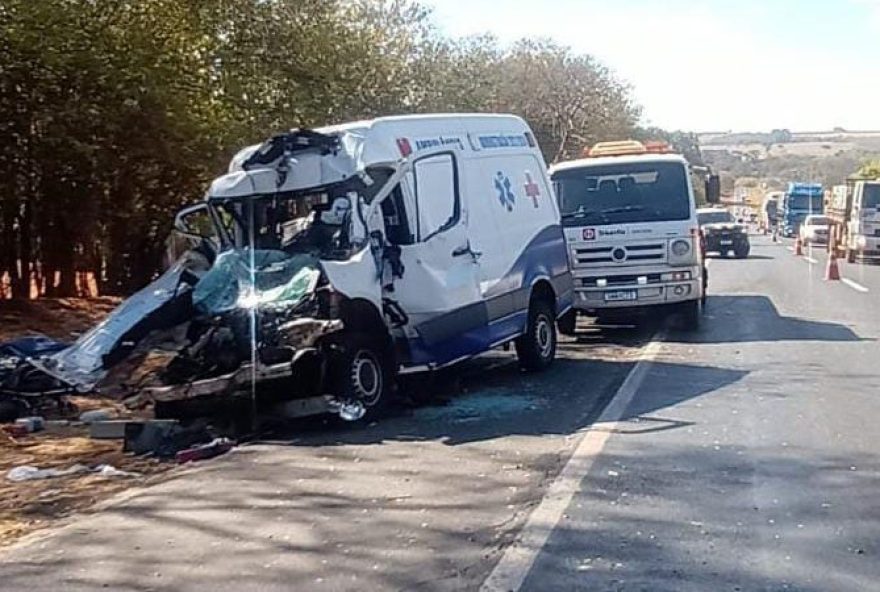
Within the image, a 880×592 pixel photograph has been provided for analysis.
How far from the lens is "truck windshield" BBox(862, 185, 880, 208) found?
38000 mm

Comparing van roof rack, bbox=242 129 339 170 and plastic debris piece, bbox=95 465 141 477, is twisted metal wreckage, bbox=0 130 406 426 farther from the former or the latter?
plastic debris piece, bbox=95 465 141 477

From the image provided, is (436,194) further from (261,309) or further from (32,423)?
(32,423)

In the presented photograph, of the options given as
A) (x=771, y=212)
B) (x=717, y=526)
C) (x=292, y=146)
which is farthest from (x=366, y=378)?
(x=771, y=212)

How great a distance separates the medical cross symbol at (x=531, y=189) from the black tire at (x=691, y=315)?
426 centimetres

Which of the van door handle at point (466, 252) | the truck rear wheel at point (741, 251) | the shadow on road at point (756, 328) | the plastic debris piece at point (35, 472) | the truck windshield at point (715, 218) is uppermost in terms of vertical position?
the van door handle at point (466, 252)

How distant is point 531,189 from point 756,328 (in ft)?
17.9

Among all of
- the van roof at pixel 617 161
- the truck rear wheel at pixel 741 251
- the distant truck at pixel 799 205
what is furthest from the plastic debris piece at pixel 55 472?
the distant truck at pixel 799 205

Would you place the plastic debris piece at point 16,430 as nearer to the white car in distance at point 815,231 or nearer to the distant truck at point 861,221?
the distant truck at point 861,221

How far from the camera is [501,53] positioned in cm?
5019

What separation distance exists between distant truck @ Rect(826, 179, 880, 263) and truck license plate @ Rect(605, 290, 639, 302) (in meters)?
23.2

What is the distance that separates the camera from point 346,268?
10859 mm

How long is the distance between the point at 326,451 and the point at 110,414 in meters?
2.70

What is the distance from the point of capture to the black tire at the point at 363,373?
10.7m

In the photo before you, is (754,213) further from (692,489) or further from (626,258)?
(692,489)
